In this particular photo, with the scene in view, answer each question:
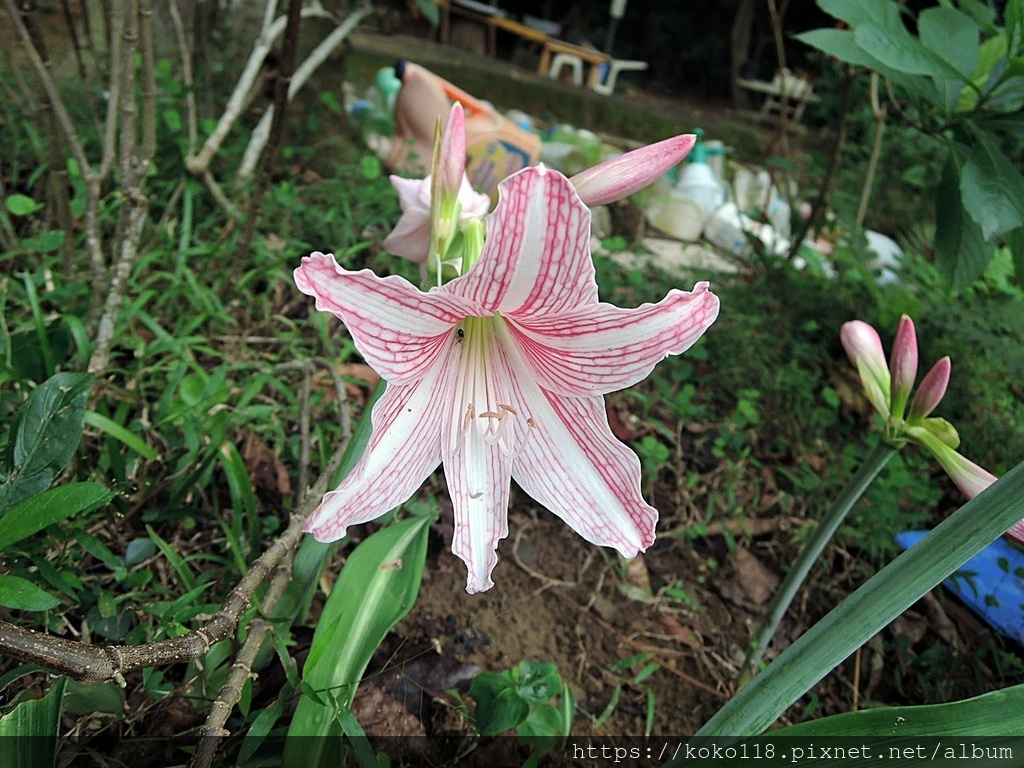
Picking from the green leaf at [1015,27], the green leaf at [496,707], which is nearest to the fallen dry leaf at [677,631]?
the green leaf at [496,707]

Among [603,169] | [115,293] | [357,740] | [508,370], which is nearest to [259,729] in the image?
[357,740]

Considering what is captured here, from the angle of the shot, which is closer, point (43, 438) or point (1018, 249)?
point (43, 438)

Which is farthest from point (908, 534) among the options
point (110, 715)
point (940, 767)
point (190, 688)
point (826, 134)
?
point (826, 134)

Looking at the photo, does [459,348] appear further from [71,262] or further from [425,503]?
[71,262]

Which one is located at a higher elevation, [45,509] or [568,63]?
[45,509]

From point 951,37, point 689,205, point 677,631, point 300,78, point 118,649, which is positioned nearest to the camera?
point 118,649

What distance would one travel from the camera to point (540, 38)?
8086 millimetres

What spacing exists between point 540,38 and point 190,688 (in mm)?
8339

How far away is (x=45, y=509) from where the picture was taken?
2.86ft

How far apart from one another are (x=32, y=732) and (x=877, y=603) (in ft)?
3.27


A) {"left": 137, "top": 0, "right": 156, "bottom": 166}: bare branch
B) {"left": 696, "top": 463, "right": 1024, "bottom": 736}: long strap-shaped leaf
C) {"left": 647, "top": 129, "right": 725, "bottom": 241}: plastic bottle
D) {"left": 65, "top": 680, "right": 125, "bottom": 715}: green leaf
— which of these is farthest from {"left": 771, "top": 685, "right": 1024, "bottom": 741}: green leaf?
{"left": 647, "top": 129, "right": 725, "bottom": 241}: plastic bottle

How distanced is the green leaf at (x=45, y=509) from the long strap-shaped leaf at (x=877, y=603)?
0.88 meters

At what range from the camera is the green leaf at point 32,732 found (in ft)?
2.55

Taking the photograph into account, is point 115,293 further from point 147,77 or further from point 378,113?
point 378,113
